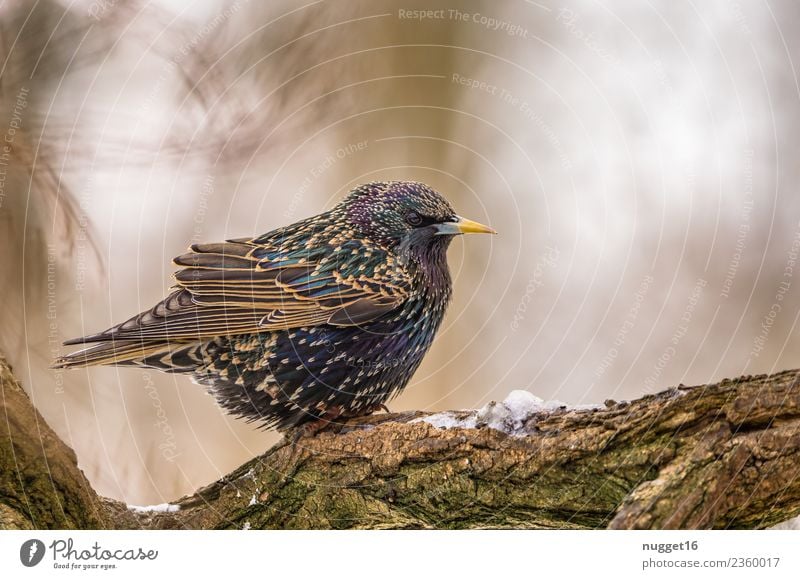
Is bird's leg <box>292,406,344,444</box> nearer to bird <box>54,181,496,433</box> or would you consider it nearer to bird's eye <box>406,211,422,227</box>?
bird <box>54,181,496,433</box>

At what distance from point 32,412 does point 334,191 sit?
2.19 meters

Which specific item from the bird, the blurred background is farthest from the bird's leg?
the blurred background

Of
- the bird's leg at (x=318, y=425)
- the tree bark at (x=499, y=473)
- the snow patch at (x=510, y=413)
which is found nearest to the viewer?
the tree bark at (x=499, y=473)

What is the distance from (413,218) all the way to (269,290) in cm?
92

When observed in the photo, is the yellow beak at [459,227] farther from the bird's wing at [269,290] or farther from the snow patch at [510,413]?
the snow patch at [510,413]

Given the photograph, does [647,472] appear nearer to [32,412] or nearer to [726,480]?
[726,480]

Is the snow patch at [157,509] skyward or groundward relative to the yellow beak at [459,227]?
groundward

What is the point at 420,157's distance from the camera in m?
5.05

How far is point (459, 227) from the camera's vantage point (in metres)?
4.46

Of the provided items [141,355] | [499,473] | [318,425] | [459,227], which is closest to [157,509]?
[141,355]

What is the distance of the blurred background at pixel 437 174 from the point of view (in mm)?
4777

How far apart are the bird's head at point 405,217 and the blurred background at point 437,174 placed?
352 mm

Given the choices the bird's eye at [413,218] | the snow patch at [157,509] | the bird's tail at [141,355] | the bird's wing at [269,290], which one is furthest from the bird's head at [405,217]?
the snow patch at [157,509]

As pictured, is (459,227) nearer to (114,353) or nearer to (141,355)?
(141,355)
